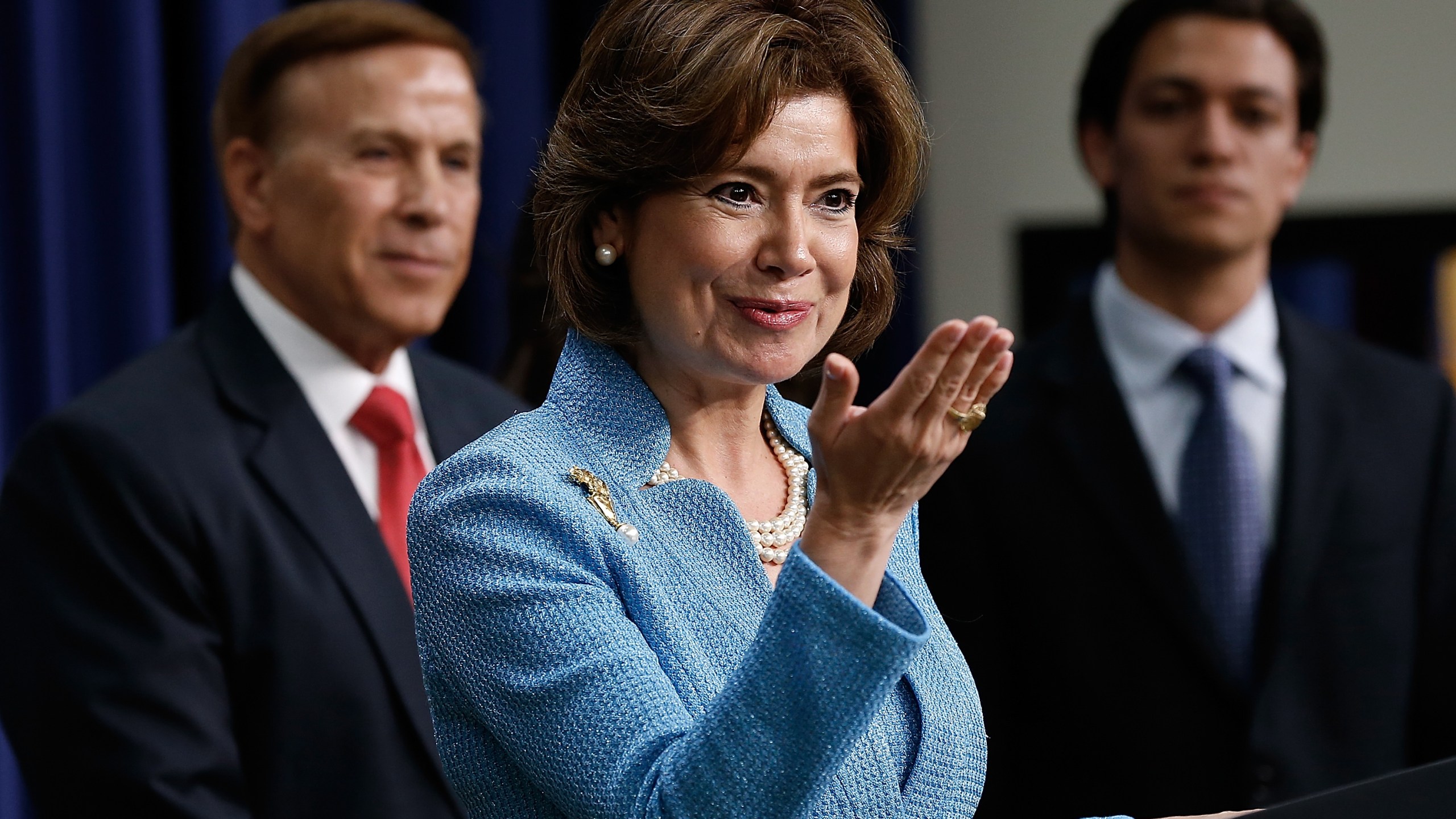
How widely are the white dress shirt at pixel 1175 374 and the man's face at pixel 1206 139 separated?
3.9 inches

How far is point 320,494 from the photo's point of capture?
1905 mm

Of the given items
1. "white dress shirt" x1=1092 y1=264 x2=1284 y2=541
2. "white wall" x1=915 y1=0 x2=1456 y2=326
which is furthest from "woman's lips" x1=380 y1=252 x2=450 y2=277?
"white wall" x1=915 y1=0 x2=1456 y2=326

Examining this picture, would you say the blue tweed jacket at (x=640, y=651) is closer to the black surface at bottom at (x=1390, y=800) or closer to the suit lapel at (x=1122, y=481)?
the black surface at bottom at (x=1390, y=800)

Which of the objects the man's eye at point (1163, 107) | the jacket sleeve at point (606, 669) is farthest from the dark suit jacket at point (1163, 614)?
the jacket sleeve at point (606, 669)

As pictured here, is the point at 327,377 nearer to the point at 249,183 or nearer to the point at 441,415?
the point at 441,415

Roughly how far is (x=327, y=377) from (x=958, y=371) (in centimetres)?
133

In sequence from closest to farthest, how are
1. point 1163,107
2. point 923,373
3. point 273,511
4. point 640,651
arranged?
point 923,373, point 640,651, point 273,511, point 1163,107

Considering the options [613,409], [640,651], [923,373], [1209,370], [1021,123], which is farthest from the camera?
[1021,123]

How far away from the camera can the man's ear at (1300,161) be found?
90.8 inches

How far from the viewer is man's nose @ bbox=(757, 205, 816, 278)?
1084mm

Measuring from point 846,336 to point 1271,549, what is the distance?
1.03 meters

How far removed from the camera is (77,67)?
2.59 m

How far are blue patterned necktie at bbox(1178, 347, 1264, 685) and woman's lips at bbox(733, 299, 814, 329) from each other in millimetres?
1083

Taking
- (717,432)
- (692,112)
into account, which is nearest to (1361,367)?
(717,432)
